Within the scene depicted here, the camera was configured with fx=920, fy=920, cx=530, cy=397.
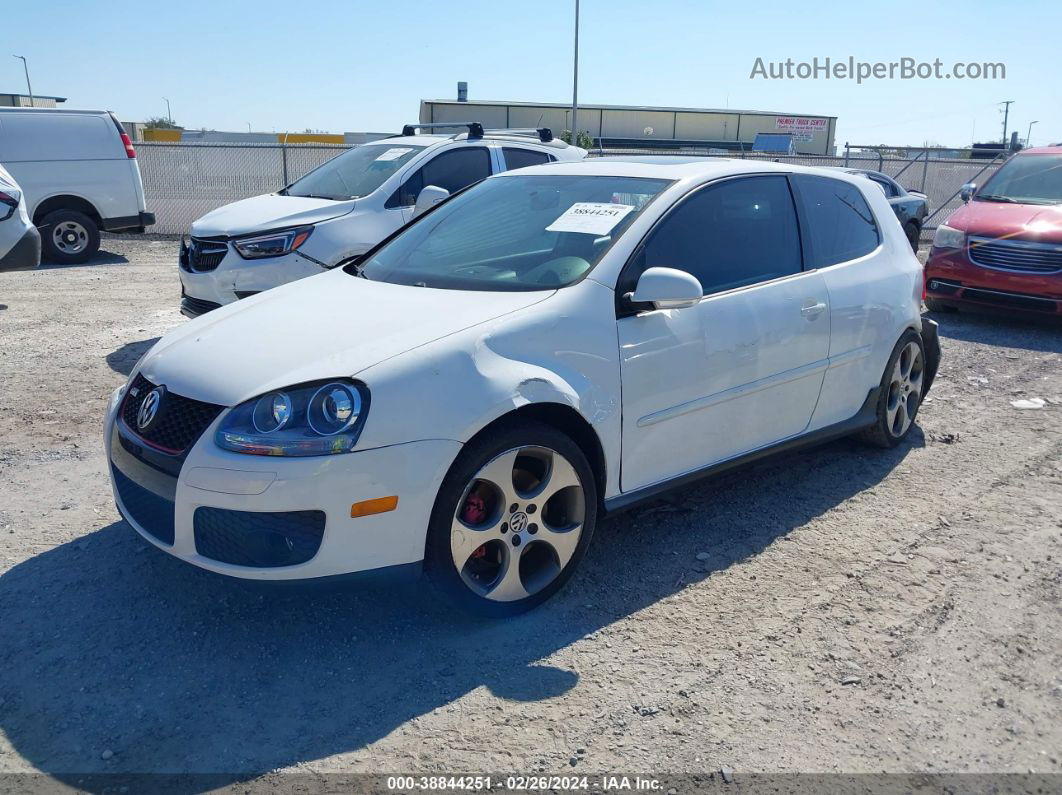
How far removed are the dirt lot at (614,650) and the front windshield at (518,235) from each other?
1297 millimetres

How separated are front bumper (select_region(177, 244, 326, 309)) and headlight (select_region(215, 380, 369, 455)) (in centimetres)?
429

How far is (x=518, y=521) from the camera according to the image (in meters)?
3.41

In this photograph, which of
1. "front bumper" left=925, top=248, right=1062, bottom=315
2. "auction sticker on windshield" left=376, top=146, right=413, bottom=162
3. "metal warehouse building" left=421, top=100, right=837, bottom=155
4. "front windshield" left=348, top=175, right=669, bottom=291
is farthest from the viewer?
"metal warehouse building" left=421, top=100, right=837, bottom=155

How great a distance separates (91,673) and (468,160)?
6549 millimetres

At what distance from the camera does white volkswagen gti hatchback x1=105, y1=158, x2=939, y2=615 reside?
Answer: 3.04 meters

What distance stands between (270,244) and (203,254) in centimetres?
60

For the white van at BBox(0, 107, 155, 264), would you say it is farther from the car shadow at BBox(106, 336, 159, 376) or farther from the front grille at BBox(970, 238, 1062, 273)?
the front grille at BBox(970, 238, 1062, 273)

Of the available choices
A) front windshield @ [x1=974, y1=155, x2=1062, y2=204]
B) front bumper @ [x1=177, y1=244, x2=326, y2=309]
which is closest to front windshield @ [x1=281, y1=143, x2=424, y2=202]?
front bumper @ [x1=177, y1=244, x2=326, y2=309]

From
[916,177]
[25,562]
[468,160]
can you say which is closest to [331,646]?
[25,562]

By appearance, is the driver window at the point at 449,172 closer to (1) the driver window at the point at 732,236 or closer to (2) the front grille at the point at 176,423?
(1) the driver window at the point at 732,236

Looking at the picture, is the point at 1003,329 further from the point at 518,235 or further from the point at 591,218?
the point at 518,235

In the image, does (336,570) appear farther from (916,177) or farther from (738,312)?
(916,177)

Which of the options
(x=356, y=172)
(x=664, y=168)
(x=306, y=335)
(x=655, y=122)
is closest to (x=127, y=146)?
(x=356, y=172)

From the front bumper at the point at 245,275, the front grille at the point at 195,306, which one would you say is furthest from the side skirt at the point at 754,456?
the front grille at the point at 195,306
